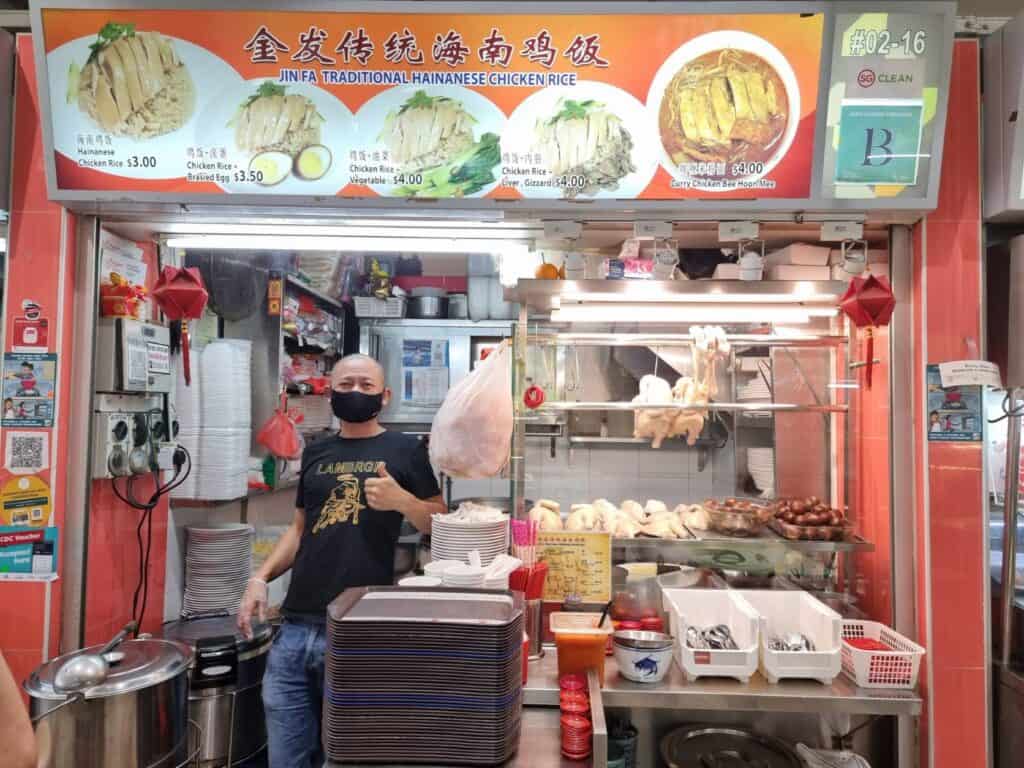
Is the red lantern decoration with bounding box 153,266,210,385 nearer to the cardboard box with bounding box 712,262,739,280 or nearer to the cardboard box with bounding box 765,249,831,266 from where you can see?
the cardboard box with bounding box 712,262,739,280

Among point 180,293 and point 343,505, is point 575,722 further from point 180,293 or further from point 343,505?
point 180,293

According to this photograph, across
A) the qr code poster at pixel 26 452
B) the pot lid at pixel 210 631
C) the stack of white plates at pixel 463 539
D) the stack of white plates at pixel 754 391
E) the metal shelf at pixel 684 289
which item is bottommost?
the pot lid at pixel 210 631

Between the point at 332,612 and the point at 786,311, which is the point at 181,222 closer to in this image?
the point at 332,612

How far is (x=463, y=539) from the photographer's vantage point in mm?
2332

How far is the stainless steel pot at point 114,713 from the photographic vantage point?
193 centimetres

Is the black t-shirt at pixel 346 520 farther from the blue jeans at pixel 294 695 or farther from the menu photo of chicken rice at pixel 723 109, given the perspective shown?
the menu photo of chicken rice at pixel 723 109

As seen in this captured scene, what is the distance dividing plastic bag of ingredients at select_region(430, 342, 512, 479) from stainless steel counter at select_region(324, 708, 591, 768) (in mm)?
880

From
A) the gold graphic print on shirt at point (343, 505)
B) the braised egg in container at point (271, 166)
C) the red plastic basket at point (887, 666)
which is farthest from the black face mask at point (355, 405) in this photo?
the red plastic basket at point (887, 666)

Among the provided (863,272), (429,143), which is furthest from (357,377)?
(863,272)

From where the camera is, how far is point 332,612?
1742mm

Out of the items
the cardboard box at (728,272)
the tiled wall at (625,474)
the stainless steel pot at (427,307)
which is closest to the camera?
the cardboard box at (728,272)

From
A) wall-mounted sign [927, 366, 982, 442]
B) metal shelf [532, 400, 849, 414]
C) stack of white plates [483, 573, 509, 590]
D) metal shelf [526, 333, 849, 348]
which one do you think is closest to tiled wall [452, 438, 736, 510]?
metal shelf [532, 400, 849, 414]

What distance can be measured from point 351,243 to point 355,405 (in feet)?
2.26

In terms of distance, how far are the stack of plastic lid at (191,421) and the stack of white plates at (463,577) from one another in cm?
198
